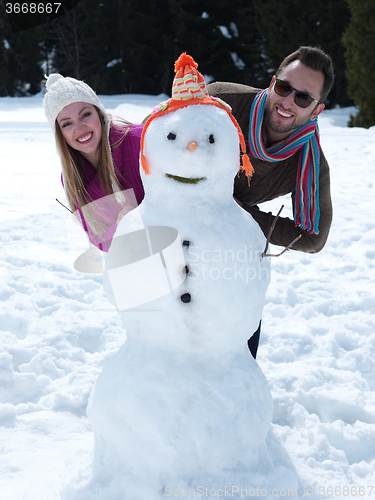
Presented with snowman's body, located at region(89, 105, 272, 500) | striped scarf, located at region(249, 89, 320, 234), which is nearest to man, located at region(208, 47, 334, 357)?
striped scarf, located at region(249, 89, 320, 234)

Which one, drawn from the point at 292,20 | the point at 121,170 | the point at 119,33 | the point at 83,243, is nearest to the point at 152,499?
the point at 121,170

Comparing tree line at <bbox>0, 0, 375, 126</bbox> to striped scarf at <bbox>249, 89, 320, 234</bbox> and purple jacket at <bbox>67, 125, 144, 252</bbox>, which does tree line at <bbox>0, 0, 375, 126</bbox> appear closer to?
striped scarf at <bbox>249, 89, 320, 234</bbox>

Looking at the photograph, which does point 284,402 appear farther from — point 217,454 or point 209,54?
point 209,54

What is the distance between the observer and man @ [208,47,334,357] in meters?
2.02

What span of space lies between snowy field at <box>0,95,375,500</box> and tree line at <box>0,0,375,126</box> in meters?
9.63

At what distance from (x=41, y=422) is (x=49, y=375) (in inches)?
12.8

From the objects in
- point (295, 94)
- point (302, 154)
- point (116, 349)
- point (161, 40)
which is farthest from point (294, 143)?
point (161, 40)

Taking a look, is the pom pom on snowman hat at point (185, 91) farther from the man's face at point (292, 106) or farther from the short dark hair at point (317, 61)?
the short dark hair at point (317, 61)

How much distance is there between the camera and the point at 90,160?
6.75 feet

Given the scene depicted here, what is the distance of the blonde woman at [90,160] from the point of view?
194cm

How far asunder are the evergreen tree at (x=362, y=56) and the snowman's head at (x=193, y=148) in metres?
9.25

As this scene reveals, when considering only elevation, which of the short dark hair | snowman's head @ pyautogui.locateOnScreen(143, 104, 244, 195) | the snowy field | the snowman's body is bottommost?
the snowy field

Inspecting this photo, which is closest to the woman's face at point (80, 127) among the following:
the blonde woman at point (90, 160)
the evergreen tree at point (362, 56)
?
the blonde woman at point (90, 160)

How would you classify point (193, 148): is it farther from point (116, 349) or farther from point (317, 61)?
point (116, 349)
